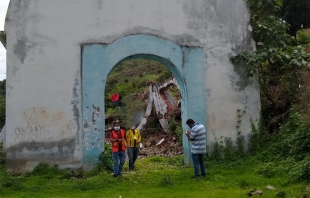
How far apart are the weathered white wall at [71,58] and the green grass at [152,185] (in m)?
0.76

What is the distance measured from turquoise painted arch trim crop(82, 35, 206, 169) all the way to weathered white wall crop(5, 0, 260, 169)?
163mm

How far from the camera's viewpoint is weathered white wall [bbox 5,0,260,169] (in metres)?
8.83

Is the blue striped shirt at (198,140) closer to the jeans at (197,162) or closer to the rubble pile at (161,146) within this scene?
the jeans at (197,162)

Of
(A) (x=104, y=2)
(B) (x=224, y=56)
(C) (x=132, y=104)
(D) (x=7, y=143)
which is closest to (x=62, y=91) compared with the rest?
(D) (x=7, y=143)

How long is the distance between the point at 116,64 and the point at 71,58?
3.55 feet

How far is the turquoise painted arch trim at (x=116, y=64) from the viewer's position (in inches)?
360

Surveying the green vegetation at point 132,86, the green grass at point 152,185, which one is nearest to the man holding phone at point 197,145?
the green grass at point 152,185

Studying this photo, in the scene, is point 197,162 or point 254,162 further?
point 254,162

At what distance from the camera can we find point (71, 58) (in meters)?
9.18

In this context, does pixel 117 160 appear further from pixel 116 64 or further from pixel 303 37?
pixel 303 37

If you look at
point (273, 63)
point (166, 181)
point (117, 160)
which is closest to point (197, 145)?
point (166, 181)

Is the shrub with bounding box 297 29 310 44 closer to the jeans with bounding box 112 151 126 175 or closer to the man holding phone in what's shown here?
the man holding phone

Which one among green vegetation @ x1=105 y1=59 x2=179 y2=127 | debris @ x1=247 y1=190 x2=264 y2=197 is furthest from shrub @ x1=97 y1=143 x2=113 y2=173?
green vegetation @ x1=105 y1=59 x2=179 y2=127

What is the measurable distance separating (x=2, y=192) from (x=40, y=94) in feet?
7.64
